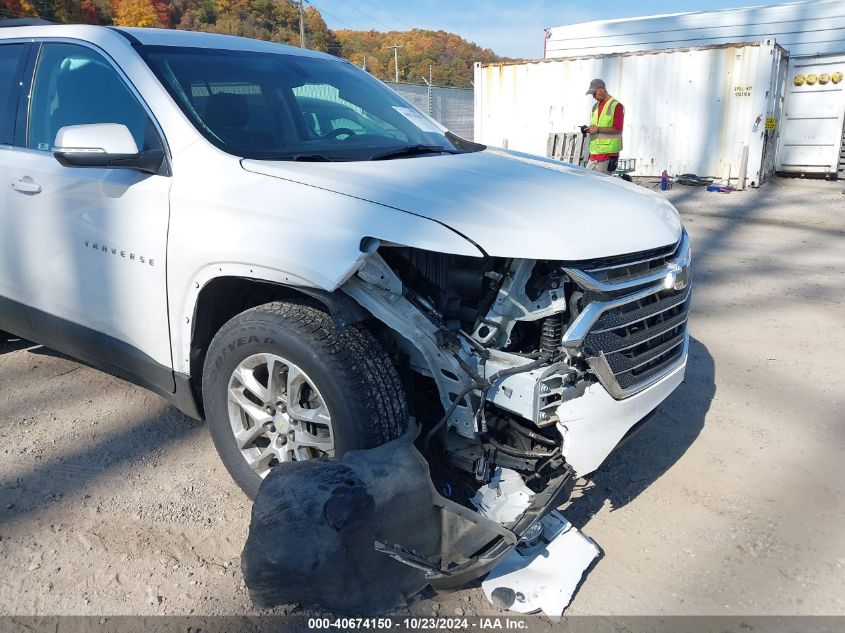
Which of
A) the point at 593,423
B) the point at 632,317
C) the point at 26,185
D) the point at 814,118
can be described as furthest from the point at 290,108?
the point at 814,118

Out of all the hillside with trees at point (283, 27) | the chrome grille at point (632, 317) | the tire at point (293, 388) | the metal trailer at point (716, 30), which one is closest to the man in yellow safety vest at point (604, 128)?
the chrome grille at point (632, 317)

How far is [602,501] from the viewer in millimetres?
2979

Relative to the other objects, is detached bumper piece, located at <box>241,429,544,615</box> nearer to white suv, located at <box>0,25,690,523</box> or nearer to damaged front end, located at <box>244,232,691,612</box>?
damaged front end, located at <box>244,232,691,612</box>

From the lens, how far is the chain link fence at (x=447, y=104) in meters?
17.4

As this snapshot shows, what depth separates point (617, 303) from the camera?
2.32 meters

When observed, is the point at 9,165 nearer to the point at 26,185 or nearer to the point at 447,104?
the point at 26,185

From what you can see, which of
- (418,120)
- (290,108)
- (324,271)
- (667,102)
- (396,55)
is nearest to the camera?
(324,271)

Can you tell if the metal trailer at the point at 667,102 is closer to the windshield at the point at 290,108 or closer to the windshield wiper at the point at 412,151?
the windshield at the point at 290,108

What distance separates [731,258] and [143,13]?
4480 centimetres

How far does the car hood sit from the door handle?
4.40ft

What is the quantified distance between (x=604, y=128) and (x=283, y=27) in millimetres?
47239

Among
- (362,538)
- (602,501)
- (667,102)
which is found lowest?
(602,501)

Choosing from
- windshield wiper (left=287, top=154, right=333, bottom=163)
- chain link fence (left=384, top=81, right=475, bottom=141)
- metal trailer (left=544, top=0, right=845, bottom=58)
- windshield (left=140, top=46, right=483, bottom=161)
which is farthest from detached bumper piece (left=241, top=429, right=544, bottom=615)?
metal trailer (left=544, top=0, right=845, bottom=58)

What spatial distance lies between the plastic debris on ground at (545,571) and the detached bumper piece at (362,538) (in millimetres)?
250
